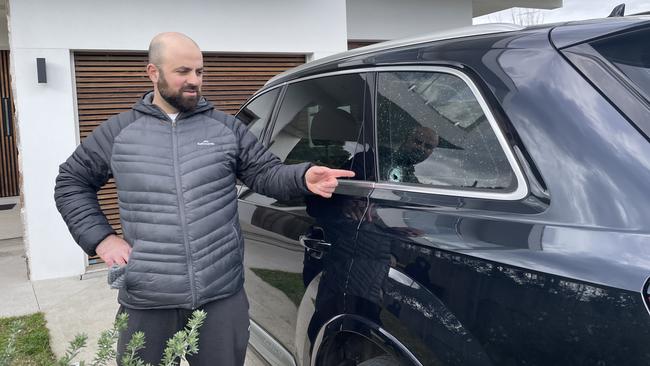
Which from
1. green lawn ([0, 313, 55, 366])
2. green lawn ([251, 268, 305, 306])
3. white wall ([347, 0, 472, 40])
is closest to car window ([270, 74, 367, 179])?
green lawn ([251, 268, 305, 306])

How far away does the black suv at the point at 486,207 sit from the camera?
1350mm

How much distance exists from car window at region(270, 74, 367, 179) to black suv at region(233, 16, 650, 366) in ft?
0.05

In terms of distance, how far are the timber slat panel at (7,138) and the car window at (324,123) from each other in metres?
9.44

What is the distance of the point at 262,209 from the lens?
288 cm

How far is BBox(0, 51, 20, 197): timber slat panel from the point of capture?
1053 cm

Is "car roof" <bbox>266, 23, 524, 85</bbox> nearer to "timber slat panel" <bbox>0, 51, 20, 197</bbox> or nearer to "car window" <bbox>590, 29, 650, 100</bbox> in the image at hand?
"car window" <bbox>590, 29, 650, 100</bbox>

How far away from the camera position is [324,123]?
2.60 metres

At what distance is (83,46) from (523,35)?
5.06 metres

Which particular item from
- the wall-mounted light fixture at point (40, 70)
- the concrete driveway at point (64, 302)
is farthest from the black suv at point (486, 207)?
the wall-mounted light fixture at point (40, 70)

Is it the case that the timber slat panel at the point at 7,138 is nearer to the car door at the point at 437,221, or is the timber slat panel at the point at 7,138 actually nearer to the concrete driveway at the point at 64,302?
the concrete driveway at the point at 64,302

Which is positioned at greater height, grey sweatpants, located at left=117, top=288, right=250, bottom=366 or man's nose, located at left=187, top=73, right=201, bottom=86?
man's nose, located at left=187, top=73, right=201, bottom=86

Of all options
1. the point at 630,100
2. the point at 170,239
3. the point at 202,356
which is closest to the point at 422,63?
the point at 630,100

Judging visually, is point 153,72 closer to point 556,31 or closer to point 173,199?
point 173,199

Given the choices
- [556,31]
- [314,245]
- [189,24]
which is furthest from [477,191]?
[189,24]
